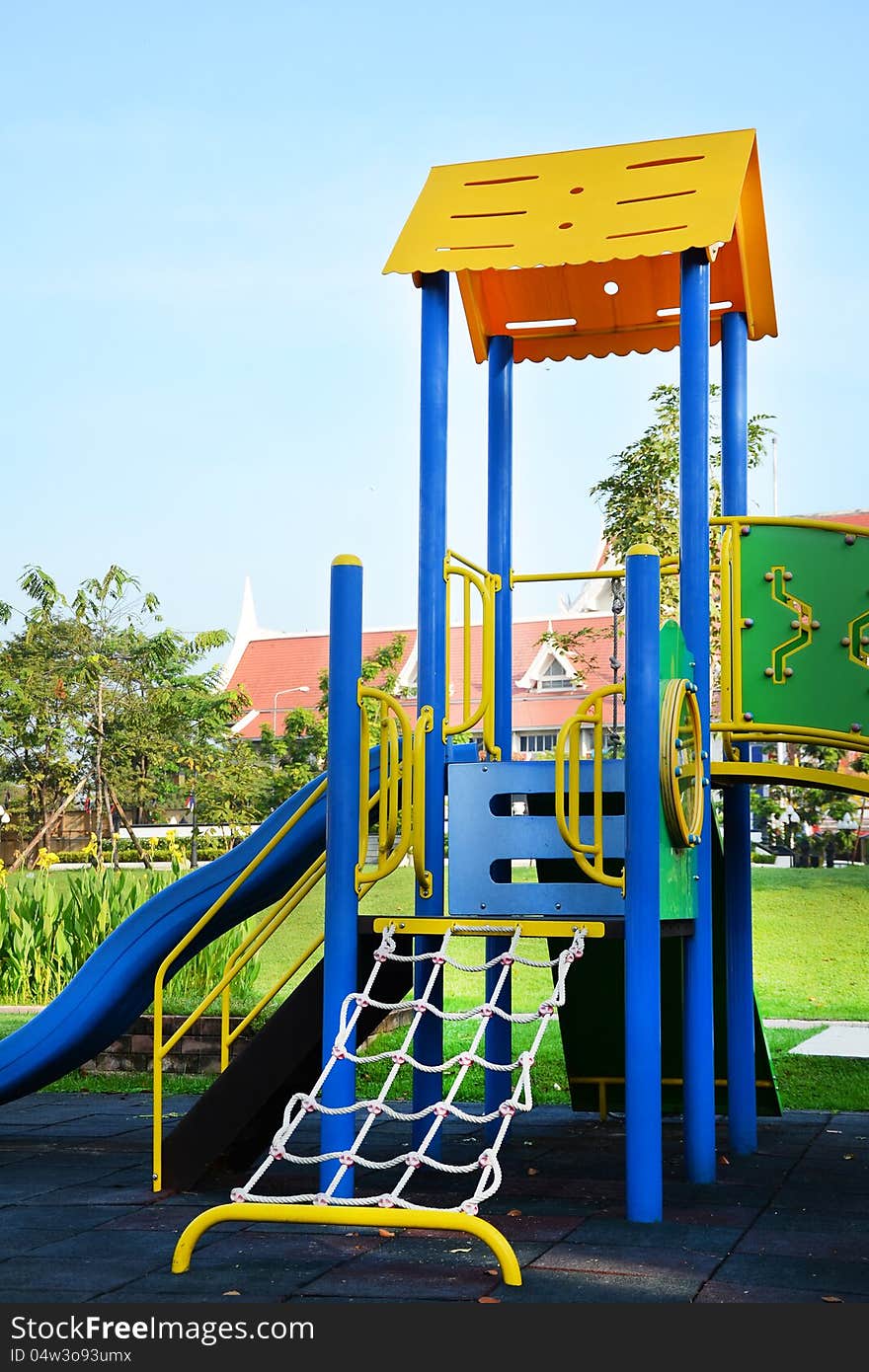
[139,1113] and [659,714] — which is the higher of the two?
[659,714]

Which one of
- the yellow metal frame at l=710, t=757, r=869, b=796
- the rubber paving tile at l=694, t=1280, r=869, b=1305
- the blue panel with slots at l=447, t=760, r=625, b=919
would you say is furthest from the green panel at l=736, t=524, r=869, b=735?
the rubber paving tile at l=694, t=1280, r=869, b=1305

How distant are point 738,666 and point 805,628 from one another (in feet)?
1.09

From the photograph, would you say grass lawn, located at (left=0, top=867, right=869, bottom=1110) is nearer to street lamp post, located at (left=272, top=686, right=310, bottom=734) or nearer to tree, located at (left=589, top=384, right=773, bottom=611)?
tree, located at (left=589, top=384, right=773, bottom=611)

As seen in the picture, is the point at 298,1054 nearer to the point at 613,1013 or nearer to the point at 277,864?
the point at 277,864

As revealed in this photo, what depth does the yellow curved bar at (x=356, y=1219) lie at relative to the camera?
13.3ft

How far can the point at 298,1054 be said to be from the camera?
18.8 feet

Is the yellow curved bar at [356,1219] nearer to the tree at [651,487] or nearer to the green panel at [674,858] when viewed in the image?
the green panel at [674,858]

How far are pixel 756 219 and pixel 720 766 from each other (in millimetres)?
2613

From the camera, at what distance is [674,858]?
552 cm

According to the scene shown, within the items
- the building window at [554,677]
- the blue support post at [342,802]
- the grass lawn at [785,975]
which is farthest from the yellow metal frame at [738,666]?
the building window at [554,677]

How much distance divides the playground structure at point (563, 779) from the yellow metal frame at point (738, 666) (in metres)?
0.01

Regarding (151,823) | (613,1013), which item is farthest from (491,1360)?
(151,823)

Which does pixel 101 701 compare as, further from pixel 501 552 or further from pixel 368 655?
pixel 501 552

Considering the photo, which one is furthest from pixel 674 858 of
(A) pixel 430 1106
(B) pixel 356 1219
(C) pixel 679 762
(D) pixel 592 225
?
(D) pixel 592 225
